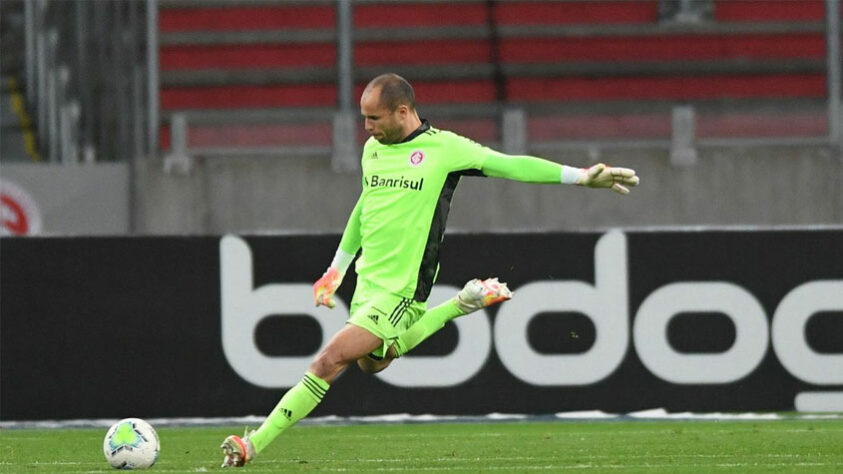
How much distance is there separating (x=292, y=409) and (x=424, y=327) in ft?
3.19

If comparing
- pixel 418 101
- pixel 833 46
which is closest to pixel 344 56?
pixel 418 101

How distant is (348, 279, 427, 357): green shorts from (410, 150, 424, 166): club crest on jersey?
0.64m

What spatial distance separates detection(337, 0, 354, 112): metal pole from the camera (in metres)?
20.0

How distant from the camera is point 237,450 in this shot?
314 inches

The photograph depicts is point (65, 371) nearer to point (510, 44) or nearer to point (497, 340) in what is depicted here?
point (497, 340)

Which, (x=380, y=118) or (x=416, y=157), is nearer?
(x=380, y=118)

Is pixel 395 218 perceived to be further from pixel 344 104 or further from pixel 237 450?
pixel 344 104

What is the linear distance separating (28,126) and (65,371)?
33.3ft

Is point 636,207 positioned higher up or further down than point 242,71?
further down

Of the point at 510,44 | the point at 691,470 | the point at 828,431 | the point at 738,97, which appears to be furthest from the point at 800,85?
the point at 691,470

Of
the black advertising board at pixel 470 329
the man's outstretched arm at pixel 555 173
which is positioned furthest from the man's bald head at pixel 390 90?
the black advertising board at pixel 470 329

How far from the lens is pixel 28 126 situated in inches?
877

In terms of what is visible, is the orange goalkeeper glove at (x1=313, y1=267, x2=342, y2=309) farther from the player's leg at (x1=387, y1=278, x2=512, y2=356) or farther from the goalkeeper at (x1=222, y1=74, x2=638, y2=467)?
the player's leg at (x1=387, y1=278, x2=512, y2=356)

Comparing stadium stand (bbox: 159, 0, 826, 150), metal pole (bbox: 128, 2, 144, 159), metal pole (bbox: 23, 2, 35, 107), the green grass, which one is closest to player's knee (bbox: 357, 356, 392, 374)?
the green grass
